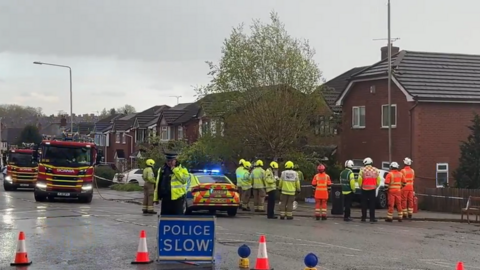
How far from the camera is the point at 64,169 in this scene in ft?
93.7

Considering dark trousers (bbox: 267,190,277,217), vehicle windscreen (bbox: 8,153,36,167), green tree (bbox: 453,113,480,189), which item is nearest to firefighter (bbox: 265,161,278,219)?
dark trousers (bbox: 267,190,277,217)

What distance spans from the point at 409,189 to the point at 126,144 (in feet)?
201

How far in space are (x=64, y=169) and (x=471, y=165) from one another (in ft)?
56.8

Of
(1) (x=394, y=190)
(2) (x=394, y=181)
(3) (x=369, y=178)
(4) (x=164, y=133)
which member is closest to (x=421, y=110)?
(2) (x=394, y=181)

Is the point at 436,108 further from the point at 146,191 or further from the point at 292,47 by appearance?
the point at 146,191

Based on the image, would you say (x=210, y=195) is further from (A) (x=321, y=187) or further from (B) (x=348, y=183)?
(B) (x=348, y=183)

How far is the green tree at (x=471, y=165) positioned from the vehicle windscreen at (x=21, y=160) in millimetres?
25152

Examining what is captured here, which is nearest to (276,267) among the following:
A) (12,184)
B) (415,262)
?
(415,262)

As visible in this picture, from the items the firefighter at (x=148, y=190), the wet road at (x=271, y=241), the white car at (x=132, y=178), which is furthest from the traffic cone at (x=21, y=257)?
the white car at (x=132, y=178)

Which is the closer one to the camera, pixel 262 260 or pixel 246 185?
pixel 262 260

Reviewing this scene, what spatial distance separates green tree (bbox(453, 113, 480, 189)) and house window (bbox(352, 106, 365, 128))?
8705 millimetres

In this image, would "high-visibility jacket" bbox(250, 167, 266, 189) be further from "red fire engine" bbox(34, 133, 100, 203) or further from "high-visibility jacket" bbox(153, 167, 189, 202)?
"high-visibility jacket" bbox(153, 167, 189, 202)

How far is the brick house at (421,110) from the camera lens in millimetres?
33031

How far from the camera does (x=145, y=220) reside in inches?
795
